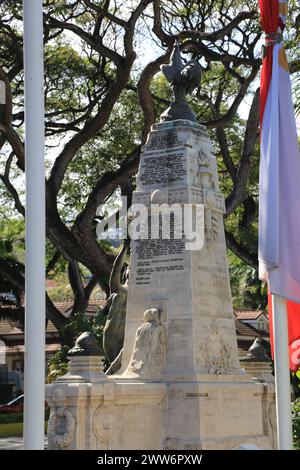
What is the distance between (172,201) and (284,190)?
5429 millimetres

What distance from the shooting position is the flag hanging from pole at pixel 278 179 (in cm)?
949

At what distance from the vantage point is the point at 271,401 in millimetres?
15719

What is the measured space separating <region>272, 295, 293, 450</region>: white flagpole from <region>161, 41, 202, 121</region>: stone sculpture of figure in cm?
745

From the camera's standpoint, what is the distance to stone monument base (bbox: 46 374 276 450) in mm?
12680

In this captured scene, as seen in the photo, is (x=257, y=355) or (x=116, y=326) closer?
(x=116, y=326)

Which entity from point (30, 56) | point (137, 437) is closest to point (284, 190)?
point (30, 56)

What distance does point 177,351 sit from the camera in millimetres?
14352

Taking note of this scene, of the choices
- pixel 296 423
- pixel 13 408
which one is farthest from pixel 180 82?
pixel 13 408

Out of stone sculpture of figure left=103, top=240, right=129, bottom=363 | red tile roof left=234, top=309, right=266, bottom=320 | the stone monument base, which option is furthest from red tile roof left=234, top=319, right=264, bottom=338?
the stone monument base

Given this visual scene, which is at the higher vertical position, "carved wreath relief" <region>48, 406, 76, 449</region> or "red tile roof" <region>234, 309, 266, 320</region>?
"red tile roof" <region>234, 309, 266, 320</region>

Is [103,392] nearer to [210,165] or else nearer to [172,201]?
[172,201]

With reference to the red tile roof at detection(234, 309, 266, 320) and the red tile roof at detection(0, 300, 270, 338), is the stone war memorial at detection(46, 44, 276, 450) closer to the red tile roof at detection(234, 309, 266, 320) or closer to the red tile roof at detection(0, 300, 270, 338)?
the red tile roof at detection(0, 300, 270, 338)

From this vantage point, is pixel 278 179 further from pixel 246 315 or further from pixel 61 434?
pixel 246 315

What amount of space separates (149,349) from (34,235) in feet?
20.5
